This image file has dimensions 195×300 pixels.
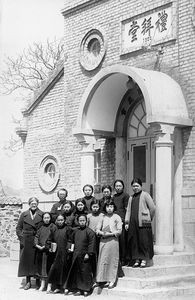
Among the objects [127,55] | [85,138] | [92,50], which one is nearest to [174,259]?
[85,138]

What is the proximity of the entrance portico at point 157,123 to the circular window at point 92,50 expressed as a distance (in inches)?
44.6

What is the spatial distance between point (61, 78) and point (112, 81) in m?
2.97

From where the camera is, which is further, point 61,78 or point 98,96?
point 61,78

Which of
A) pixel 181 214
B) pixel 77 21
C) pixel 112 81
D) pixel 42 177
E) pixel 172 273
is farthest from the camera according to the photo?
pixel 42 177

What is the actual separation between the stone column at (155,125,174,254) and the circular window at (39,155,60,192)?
15.0 ft

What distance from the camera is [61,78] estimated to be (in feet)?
49.9

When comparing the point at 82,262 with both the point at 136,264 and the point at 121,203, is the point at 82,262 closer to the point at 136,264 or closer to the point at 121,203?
the point at 136,264

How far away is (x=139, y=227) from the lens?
10023 millimetres

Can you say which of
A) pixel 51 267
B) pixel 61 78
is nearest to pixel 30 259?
pixel 51 267

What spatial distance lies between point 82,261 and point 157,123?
2.92m

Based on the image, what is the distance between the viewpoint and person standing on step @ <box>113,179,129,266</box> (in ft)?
33.6

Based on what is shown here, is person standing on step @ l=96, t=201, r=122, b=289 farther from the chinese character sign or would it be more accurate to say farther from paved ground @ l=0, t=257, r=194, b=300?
the chinese character sign

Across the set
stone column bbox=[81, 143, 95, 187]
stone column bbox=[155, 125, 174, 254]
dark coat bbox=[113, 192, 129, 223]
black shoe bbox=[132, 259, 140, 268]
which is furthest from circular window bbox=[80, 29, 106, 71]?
black shoe bbox=[132, 259, 140, 268]

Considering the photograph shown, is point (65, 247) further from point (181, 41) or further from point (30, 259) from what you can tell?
point (181, 41)
